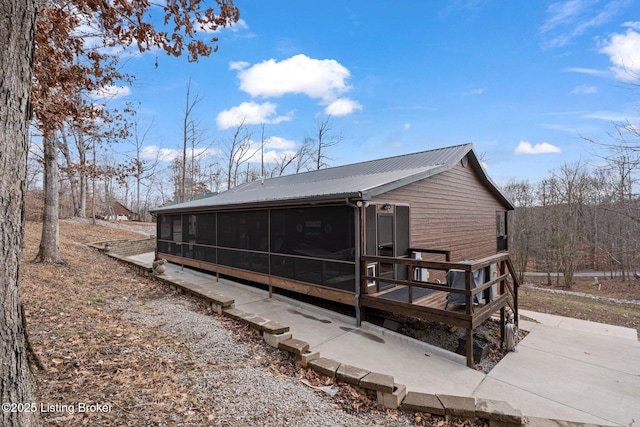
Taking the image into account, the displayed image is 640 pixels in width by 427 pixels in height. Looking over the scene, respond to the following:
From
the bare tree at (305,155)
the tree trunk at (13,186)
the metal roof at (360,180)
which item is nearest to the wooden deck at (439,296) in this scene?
the metal roof at (360,180)

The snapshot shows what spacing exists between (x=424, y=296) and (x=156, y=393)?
16.5 ft

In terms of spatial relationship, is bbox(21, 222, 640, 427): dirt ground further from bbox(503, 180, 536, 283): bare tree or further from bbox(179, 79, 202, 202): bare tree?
bbox(179, 79, 202, 202): bare tree

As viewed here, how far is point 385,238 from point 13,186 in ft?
20.6

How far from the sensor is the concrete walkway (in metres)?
4.02

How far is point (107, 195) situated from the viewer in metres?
36.3

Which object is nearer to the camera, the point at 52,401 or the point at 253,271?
the point at 52,401

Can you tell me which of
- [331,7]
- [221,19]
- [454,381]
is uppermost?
[331,7]

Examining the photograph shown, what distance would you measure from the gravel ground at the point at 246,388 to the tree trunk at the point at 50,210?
6051 mm

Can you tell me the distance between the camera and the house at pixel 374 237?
587 centimetres

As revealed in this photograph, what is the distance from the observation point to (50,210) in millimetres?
8961

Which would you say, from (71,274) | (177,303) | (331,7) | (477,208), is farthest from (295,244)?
(331,7)

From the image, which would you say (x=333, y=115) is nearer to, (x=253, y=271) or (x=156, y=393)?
(x=253, y=271)

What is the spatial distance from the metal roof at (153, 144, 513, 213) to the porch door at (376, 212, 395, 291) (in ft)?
2.91

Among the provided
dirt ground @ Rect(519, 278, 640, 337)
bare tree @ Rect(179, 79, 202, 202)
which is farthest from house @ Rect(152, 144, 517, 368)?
bare tree @ Rect(179, 79, 202, 202)
